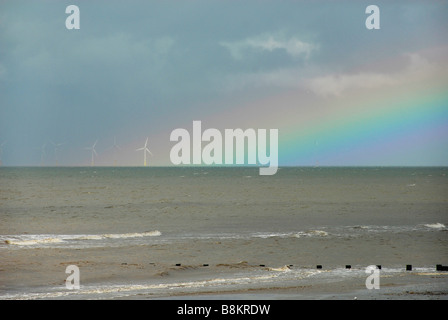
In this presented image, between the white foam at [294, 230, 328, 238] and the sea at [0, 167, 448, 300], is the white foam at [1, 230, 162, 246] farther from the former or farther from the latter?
the white foam at [294, 230, 328, 238]

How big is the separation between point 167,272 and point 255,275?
4.15m

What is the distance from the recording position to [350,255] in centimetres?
3319

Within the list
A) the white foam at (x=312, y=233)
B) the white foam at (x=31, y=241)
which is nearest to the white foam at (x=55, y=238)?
the white foam at (x=31, y=241)

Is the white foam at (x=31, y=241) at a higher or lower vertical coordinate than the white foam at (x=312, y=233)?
higher

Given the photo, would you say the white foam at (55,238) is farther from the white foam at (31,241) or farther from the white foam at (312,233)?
the white foam at (312,233)

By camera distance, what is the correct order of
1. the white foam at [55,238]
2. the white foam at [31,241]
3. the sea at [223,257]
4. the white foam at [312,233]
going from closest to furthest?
the sea at [223,257]
the white foam at [31,241]
the white foam at [55,238]
the white foam at [312,233]

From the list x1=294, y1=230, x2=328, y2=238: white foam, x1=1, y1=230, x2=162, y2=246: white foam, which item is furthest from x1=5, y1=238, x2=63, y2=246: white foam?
x1=294, y1=230, x2=328, y2=238: white foam

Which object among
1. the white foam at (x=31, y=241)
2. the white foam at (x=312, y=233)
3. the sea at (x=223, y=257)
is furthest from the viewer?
the white foam at (x=312, y=233)

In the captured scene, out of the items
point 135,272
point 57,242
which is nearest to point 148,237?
point 57,242

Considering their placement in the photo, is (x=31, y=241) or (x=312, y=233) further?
(x=312, y=233)

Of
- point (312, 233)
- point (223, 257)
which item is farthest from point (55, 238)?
point (312, 233)

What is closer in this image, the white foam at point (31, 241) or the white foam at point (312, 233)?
the white foam at point (31, 241)

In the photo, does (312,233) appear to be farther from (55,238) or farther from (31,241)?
(31,241)
